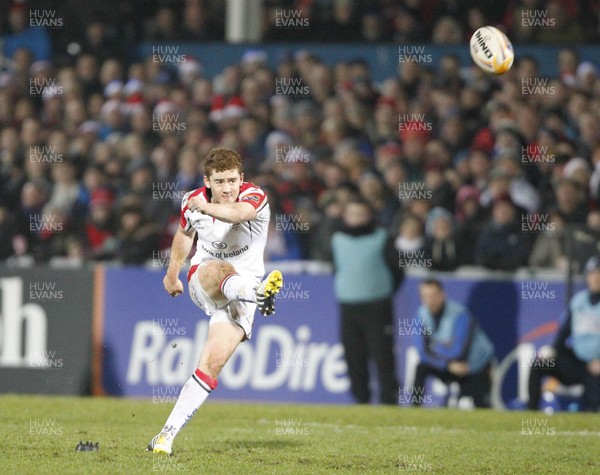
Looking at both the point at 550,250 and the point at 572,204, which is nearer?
the point at 550,250

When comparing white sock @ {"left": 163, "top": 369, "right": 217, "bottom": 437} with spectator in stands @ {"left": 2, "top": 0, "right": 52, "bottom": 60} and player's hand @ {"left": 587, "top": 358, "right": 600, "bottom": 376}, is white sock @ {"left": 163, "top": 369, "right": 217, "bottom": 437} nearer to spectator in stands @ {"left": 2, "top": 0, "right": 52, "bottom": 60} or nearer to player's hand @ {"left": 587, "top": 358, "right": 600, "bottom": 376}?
player's hand @ {"left": 587, "top": 358, "right": 600, "bottom": 376}

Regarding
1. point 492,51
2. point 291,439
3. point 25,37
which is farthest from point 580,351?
point 25,37

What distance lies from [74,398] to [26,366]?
2.88 feet

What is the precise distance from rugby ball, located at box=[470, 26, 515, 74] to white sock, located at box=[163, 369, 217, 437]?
501 centimetres

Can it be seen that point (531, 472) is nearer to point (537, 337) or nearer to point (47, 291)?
point (537, 337)

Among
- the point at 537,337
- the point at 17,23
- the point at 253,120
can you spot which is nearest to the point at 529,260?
the point at 537,337

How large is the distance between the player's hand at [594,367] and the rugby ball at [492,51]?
12.1ft

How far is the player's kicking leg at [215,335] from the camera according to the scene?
9047mm

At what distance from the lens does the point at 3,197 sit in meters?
17.9

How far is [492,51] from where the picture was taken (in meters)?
12.5

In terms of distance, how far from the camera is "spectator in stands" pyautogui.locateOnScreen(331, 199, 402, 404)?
15.1 meters

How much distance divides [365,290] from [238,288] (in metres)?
6.09

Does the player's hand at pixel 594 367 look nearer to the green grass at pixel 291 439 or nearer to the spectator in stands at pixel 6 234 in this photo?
the green grass at pixel 291 439

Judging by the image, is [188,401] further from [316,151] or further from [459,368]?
[316,151]
